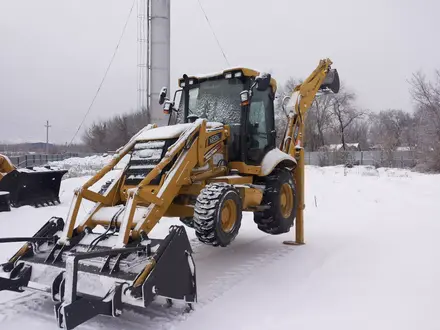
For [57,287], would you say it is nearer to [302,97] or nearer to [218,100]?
[218,100]

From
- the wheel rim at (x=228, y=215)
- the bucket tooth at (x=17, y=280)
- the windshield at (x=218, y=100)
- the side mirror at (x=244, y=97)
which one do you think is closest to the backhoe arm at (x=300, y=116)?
the windshield at (x=218, y=100)

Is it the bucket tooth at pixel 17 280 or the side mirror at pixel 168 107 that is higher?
the side mirror at pixel 168 107

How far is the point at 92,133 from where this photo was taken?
198 ft

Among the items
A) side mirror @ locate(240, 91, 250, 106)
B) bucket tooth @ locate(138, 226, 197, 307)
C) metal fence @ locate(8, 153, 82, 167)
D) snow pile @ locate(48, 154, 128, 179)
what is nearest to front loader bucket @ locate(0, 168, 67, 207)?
snow pile @ locate(48, 154, 128, 179)

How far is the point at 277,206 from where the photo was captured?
6742 mm

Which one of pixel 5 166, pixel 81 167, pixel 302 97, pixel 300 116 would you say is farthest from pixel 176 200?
pixel 81 167

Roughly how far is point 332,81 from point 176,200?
5017 millimetres

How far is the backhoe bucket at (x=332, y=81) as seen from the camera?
9.26 meters

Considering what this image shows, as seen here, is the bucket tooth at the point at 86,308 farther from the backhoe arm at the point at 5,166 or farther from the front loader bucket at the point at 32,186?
the backhoe arm at the point at 5,166

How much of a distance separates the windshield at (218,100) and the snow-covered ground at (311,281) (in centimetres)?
230

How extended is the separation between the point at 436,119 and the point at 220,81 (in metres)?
25.8

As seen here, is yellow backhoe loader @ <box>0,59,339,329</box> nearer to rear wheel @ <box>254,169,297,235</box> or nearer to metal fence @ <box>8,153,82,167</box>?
rear wheel @ <box>254,169,297,235</box>

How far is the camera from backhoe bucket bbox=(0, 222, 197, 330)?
3.73 meters

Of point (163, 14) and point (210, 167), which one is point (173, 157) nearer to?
point (210, 167)
